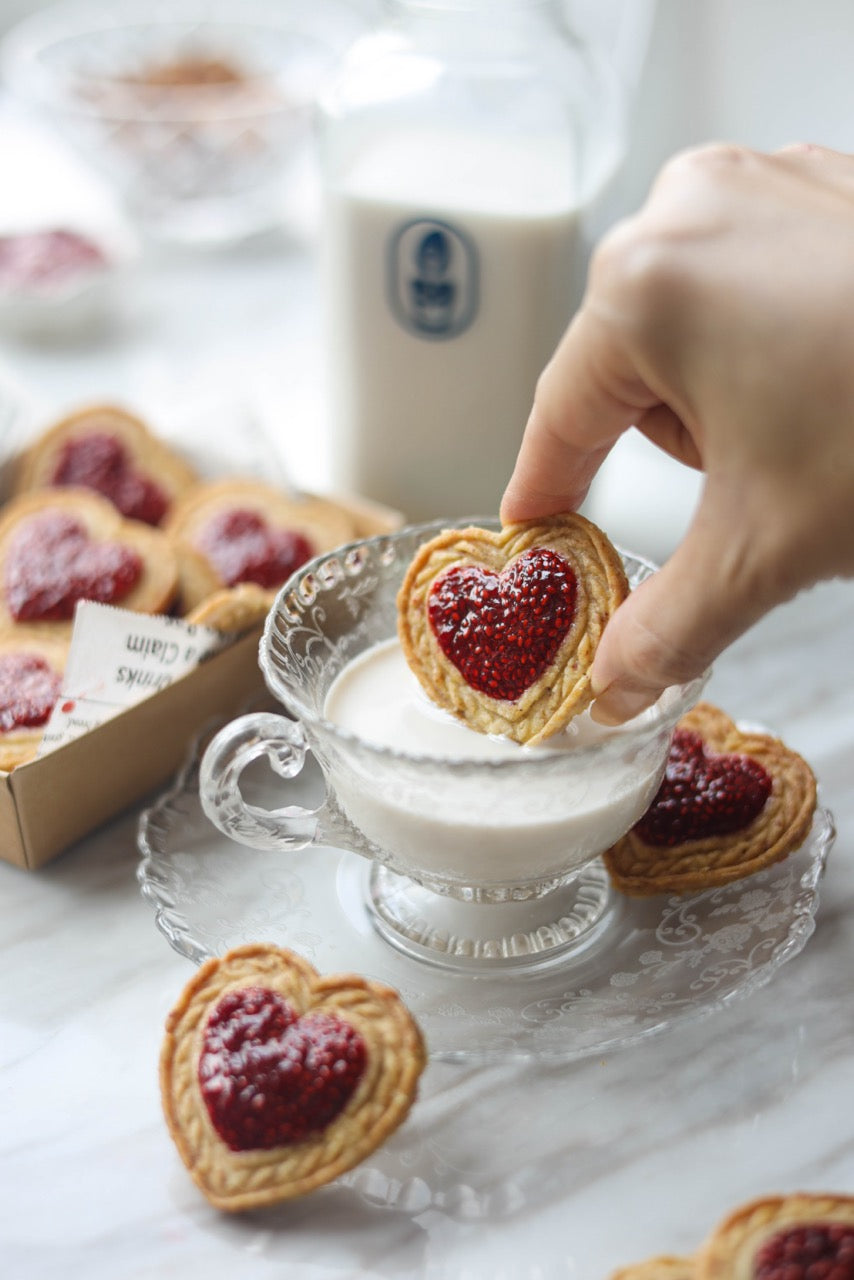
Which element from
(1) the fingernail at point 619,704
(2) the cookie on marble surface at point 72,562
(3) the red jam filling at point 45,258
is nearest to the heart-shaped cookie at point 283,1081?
(1) the fingernail at point 619,704

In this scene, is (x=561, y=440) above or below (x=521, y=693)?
above

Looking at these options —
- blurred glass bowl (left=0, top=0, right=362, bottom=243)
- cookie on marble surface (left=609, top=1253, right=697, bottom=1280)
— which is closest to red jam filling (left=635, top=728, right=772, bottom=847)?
cookie on marble surface (left=609, top=1253, right=697, bottom=1280)

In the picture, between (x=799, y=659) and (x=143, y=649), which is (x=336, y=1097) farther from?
(x=799, y=659)

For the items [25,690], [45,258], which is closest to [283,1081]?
[25,690]

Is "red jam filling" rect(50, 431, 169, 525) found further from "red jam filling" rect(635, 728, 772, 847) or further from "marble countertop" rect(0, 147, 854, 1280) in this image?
"red jam filling" rect(635, 728, 772, 847)

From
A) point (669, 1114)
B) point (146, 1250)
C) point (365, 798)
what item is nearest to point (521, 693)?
point (365, 798)

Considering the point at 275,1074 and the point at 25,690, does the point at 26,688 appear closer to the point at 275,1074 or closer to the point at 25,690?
the point at 25,690
